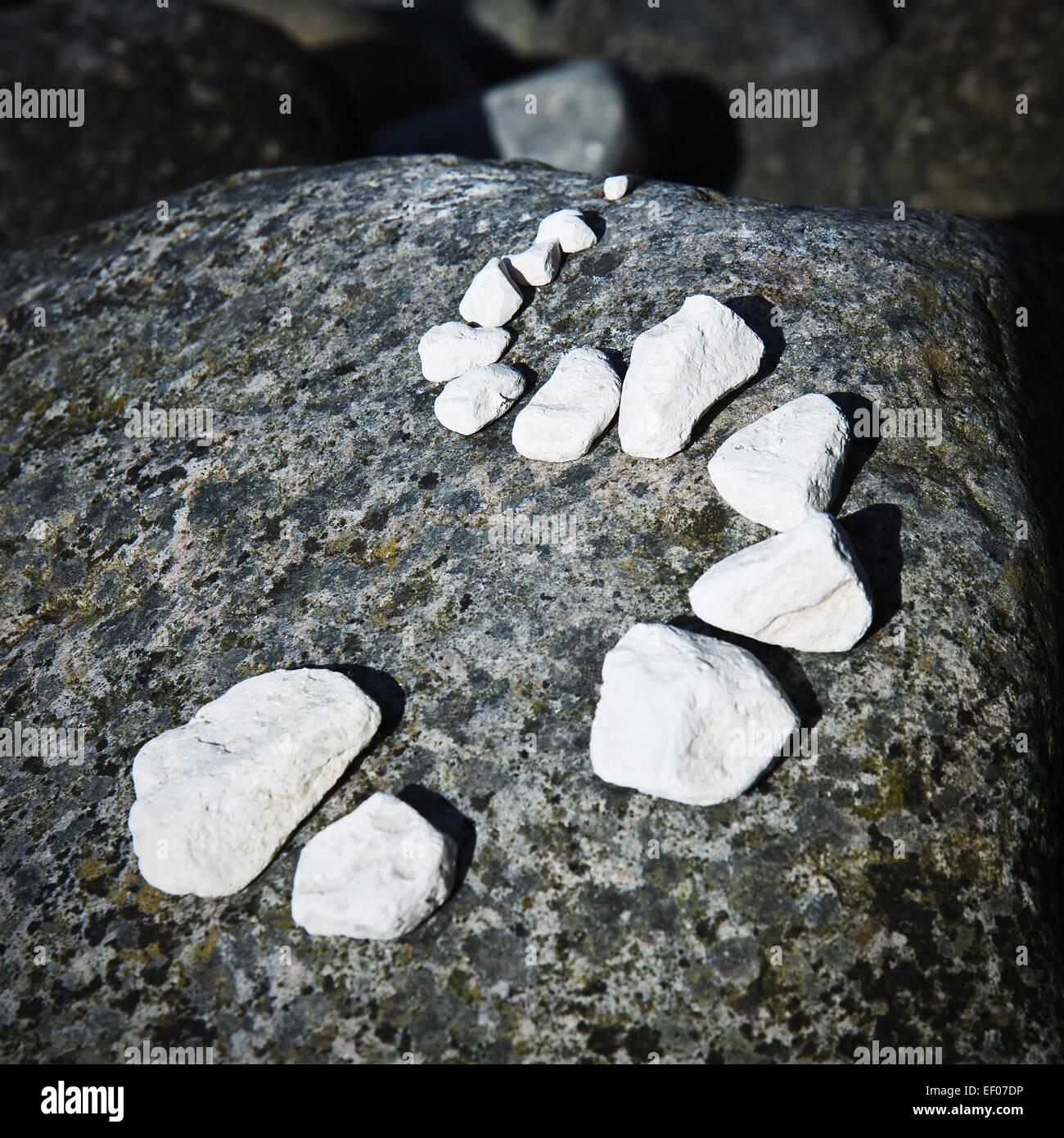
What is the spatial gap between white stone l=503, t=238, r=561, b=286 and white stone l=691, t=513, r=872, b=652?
0.98 meters

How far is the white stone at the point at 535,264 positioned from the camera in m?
2.20

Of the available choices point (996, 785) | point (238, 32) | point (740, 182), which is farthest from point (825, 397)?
point (740, 182)

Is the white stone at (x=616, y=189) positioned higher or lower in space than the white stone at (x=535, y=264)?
higher

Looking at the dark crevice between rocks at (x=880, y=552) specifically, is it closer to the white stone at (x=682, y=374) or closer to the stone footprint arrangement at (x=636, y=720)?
the stone footprint arrangement at (x=636, y=720)

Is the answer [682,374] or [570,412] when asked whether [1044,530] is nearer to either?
[682,374]

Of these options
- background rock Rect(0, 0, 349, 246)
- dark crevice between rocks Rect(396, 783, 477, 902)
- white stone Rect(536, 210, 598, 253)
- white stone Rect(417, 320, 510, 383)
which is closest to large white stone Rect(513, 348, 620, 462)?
white stone Rect(417, 320, 510, 383)

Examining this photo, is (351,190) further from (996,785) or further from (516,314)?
(996,785)

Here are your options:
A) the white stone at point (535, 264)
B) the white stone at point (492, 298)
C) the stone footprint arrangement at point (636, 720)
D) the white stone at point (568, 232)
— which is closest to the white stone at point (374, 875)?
the stone footprint arrangement at point (636, 720)

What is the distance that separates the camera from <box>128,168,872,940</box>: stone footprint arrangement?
4.70 ft

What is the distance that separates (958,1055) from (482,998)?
71cm

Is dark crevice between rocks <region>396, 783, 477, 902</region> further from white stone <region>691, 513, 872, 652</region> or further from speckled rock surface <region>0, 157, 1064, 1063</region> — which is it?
white stone <region>691, 513, 872, 652</region>

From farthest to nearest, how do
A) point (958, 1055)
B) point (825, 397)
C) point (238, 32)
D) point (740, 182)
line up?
point (740, 182)
point (238, 32)
point (825, 397)
point (958, 1055)

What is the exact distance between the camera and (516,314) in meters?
2.20

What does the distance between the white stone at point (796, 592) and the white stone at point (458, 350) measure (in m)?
0.82
